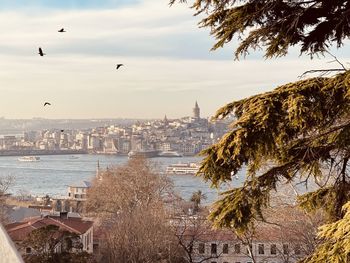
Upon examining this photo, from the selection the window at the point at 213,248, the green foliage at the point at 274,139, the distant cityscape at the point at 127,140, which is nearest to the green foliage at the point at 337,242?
the green foliage at the point at 274,139

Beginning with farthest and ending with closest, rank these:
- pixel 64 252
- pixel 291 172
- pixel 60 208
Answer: pixel 60 208 < pixel 64 252 < pixel 291 172

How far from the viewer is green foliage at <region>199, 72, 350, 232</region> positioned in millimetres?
2738

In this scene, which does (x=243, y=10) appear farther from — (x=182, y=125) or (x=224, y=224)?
(x=182, y=125)

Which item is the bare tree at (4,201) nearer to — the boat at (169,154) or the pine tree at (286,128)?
the pine tree at (286,128)

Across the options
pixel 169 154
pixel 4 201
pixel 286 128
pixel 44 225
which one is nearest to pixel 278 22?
pixel 286 128

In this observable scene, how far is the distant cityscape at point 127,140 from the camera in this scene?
118m

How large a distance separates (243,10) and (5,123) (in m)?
195

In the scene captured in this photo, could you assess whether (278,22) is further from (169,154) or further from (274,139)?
(169,154)

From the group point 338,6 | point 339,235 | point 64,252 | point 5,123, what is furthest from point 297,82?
point 5,123

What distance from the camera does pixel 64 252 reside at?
16500 mm

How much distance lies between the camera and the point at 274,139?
2.82 m

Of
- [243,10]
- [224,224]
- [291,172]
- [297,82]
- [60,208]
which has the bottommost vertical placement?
[60,208]

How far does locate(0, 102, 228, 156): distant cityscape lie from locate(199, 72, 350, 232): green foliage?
104692 mm

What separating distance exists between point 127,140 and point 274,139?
4787 inches
